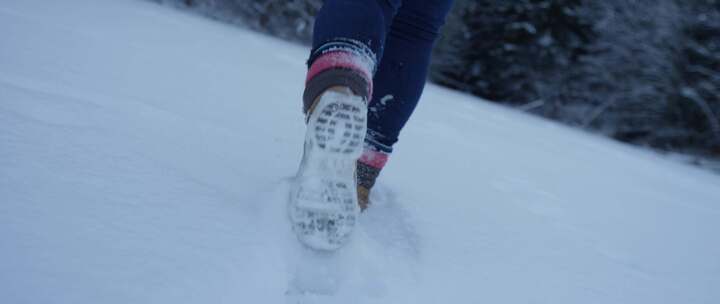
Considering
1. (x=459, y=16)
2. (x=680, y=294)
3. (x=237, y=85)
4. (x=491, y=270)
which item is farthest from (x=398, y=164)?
(x=459, y=16)

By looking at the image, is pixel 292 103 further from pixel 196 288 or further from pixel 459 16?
pixel 459 16

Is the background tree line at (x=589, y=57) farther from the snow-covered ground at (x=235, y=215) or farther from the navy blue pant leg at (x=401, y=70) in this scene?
the navy blue pant leg at (x=401, y=70)

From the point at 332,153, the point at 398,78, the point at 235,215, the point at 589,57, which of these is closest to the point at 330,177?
the point at 332,153

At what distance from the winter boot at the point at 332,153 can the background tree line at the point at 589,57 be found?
6.71 m

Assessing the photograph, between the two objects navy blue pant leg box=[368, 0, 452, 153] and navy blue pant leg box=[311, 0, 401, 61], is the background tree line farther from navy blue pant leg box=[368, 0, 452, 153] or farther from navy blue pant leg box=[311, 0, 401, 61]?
navy blue pant leg box=[311, 0, 401, 61]

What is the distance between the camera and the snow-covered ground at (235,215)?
1.39ft

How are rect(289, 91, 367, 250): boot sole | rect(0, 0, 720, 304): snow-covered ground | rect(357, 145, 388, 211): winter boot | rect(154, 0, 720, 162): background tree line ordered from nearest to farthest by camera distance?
rect(0, 0, 720, 304): snow-covered ground, rect(289, 91, 367, 250): boot sole, rect(357, 145, 388, 211): winter boot, rect(154, 0, 720, 162): background tree line

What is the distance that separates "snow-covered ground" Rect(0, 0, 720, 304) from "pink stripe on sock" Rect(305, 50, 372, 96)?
19 centimetres

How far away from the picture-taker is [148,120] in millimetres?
852

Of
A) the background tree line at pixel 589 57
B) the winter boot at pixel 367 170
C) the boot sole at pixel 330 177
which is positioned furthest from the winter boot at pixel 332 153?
the background tree line at pixel 589 57

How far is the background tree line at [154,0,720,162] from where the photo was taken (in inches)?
234

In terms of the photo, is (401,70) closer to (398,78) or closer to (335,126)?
(398,78)

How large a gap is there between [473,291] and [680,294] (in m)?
0.45

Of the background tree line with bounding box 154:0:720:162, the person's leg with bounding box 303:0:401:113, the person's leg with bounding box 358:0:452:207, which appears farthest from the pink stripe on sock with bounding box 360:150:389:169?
the background tree line with bounding box 154:0:720:162
